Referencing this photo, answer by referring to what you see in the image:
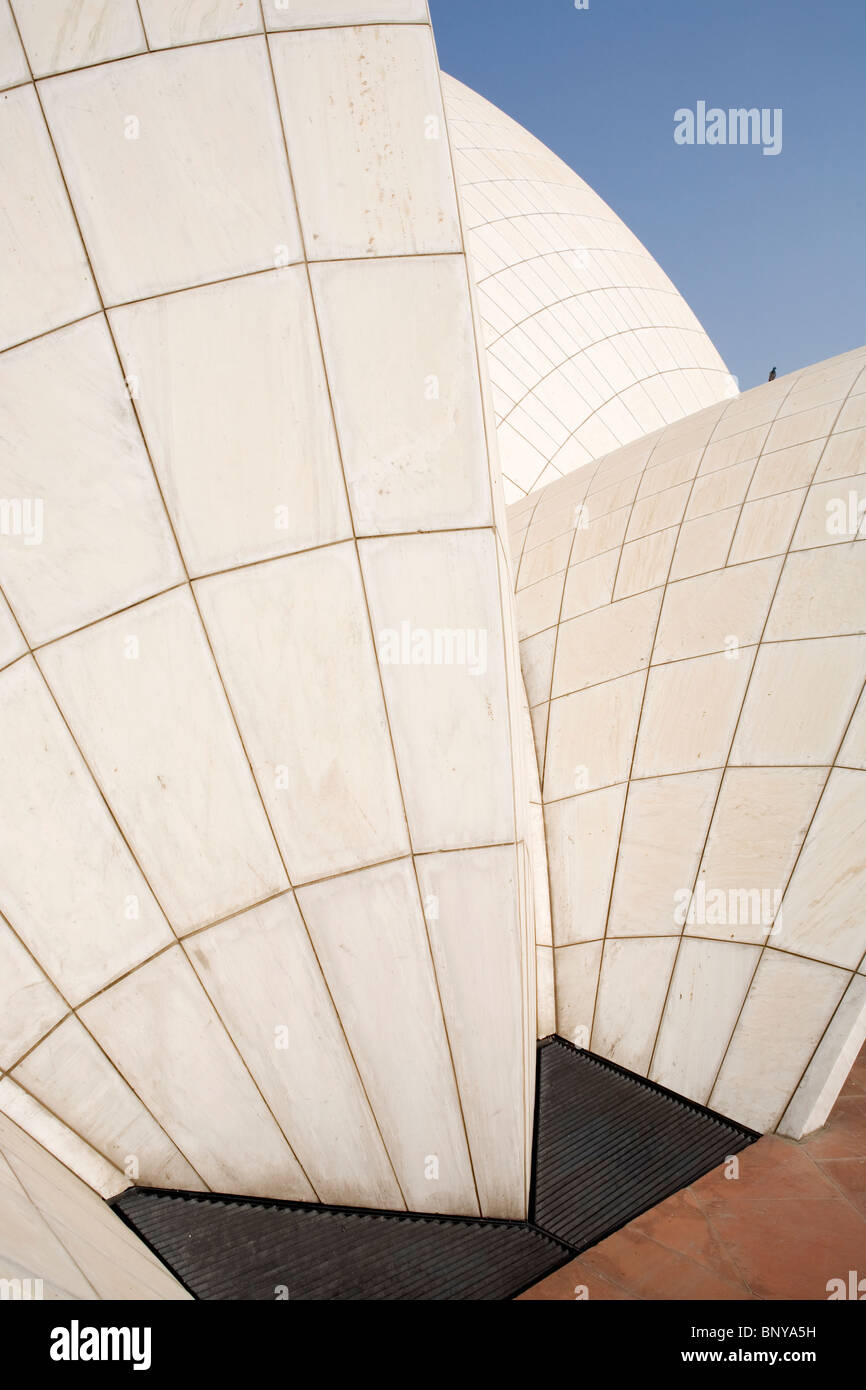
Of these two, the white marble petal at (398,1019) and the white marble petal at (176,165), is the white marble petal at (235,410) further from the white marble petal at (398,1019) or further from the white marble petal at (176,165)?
the white marble petal at (398,1019)

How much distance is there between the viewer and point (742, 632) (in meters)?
8.09

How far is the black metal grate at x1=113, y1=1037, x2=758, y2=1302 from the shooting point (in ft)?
17.6

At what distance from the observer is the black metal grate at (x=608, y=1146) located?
614cm

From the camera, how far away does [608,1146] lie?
22.3ft

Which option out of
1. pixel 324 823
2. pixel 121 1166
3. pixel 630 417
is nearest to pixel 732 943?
pixel 324 823

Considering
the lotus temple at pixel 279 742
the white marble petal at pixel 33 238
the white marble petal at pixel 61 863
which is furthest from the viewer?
the white marble petal at pixel 61 863

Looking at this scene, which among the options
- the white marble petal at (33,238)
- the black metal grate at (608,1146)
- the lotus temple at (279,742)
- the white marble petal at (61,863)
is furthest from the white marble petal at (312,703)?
the black metal grate at (608,1146)

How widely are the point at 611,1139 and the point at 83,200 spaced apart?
8.84m

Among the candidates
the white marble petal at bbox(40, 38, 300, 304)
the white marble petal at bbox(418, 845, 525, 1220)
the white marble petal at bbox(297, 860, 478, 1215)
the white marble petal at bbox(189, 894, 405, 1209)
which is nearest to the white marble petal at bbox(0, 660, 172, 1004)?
the white marble petal at bbox(189, 894, 405, 1209)

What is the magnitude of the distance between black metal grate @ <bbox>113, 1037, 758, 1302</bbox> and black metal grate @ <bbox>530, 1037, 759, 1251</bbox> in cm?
1

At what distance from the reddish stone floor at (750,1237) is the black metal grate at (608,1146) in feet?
0.51

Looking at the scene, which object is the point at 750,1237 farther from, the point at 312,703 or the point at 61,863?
the point at 61,863

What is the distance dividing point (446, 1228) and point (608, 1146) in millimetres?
1744
